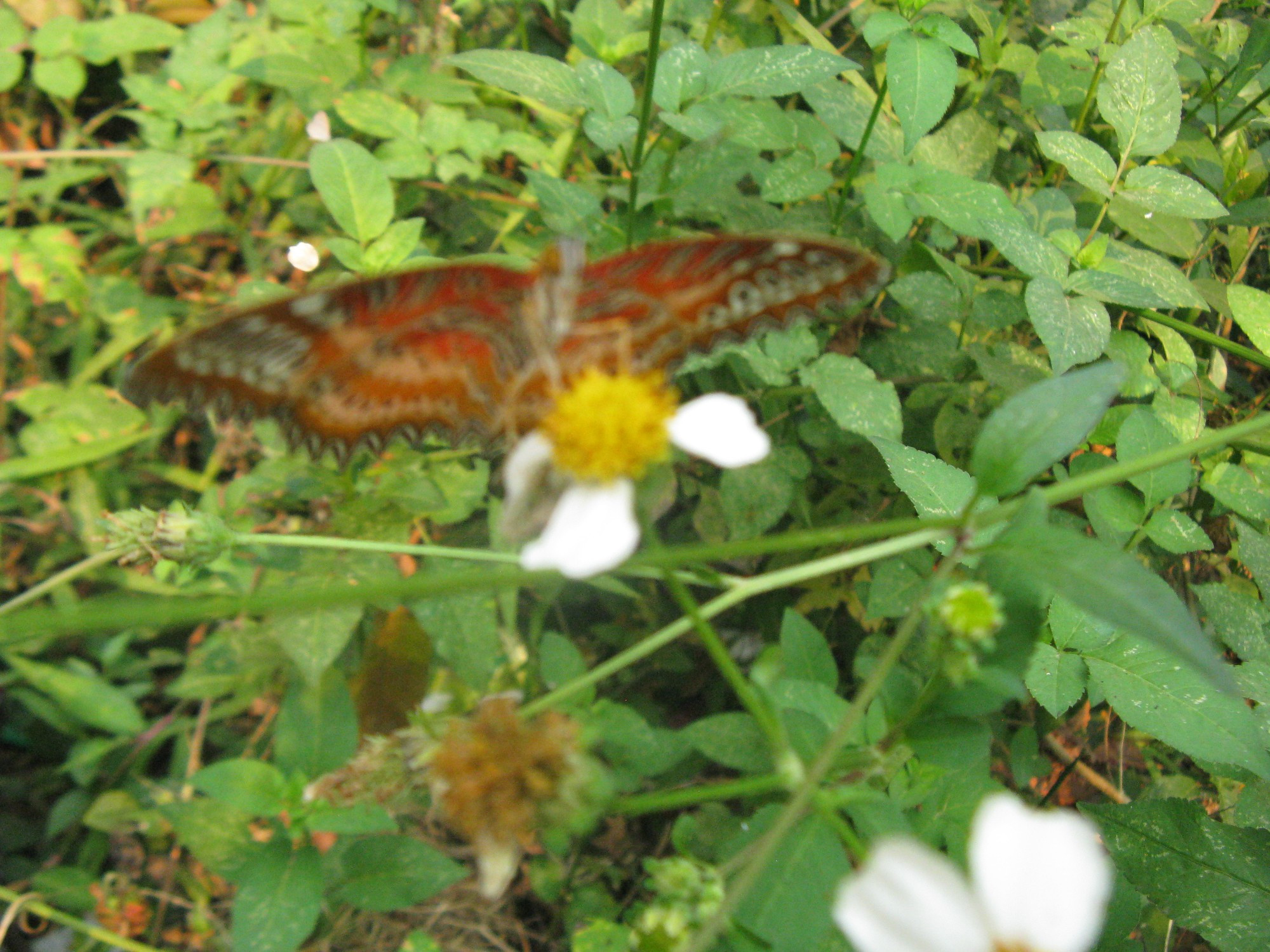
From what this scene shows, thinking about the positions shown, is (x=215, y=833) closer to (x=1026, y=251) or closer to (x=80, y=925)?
(x=80, y=925)

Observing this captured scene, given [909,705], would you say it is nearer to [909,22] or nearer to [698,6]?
[909,22]

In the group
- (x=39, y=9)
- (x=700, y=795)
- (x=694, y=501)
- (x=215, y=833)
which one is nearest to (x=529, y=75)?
(x=694, y=501)

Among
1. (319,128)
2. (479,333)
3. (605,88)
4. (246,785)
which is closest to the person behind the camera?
(479,333)

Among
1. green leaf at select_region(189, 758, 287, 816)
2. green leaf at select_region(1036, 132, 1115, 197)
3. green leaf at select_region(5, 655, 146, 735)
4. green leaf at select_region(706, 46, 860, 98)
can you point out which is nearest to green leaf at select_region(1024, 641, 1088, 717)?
green leaf at select_region(1036, 132, 1115, 197)

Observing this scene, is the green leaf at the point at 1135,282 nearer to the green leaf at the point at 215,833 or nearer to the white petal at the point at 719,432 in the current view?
the white petal at the point at 719,432

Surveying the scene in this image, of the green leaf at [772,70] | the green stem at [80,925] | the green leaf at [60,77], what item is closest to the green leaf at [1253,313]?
the green leaf at [772,70]

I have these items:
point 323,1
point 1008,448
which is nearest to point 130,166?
point 323,1
